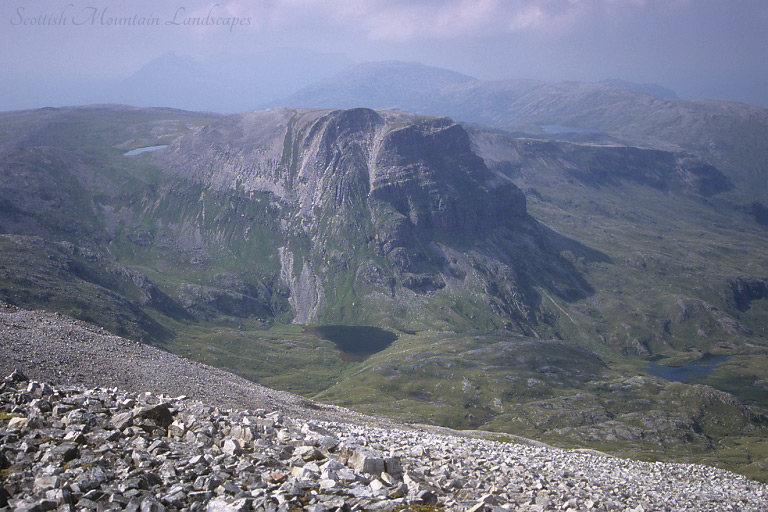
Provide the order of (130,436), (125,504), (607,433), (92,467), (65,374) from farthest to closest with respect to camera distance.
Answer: (607,433) → (65,374) → (130,436) → (92,467) → (125,504)

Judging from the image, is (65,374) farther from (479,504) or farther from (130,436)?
(479,504)

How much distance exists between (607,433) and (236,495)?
204m

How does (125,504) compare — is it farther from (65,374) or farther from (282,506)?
(65,374)

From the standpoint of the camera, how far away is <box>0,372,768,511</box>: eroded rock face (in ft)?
72.1

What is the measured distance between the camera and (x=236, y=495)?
22.4 metres

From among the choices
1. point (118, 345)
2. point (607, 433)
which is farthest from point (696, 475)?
point (607, 433)

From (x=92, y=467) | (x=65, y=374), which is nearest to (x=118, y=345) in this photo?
(x=65, y=374)

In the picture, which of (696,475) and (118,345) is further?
(118,345)

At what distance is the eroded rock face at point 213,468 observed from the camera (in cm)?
2197

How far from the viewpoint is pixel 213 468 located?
2488cm

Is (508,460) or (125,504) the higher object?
(125,504)

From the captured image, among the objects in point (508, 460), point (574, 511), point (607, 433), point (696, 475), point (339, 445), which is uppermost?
point (339, 445)

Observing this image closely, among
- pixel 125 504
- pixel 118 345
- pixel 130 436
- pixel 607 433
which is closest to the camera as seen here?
pixel 125 504

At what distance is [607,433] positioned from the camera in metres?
193
